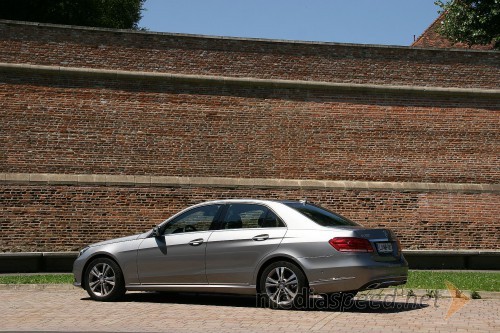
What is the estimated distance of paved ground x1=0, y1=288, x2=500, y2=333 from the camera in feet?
29.9

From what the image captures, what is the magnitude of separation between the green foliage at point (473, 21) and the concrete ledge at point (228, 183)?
355 inches

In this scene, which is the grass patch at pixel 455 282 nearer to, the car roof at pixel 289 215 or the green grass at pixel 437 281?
the green grass at pixel 437 281

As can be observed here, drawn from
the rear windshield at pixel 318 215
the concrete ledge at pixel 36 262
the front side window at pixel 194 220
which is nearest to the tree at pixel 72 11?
the concrete ledge at pixel 36 262

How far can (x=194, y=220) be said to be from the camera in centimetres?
1155

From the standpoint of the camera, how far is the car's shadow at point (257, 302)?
10.8 m

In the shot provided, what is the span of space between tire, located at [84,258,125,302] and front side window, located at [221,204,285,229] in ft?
5.54

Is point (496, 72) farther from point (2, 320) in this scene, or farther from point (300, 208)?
point (2, 320)

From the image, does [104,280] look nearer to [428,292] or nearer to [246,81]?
[428,292]

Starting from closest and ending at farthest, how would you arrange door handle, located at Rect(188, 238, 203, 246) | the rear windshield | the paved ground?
the paved ground
the rear windshield
door handle, located at Rect(188, 238, 203, 246)

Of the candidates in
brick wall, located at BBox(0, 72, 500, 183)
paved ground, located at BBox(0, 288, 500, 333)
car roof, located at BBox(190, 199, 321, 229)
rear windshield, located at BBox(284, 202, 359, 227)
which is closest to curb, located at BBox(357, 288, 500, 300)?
paved ground, located at BBox(0, 288, 500, 333)

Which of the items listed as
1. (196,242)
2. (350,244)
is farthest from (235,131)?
(350,244)

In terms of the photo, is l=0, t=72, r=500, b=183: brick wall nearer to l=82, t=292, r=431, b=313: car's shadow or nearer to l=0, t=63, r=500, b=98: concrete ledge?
l=0, t=63, r=500, b=98: concrete ledge

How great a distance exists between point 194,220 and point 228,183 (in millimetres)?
8362

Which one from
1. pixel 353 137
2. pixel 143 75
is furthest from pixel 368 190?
pixel 143 75
